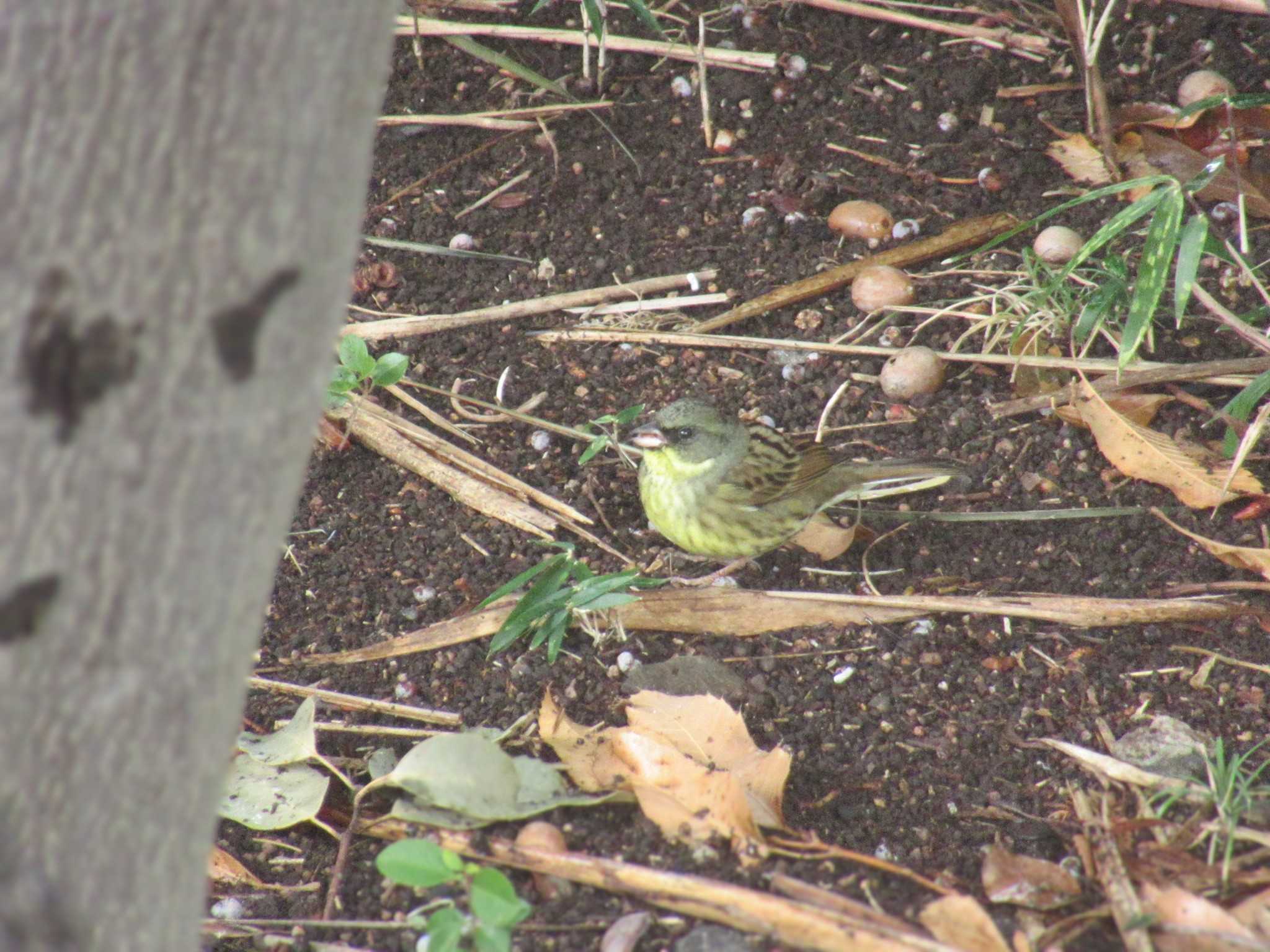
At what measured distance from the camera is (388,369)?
164 inches

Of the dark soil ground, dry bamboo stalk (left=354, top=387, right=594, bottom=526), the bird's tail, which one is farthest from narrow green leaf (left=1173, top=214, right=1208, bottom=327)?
dry bamboo stalk (left=354, top=387, right=594, bottom=526)

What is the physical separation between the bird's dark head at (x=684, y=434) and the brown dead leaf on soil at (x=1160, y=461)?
1.22 metres

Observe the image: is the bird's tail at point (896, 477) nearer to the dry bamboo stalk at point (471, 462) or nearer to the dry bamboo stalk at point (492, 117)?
the dry bamboo stalk at point (471, 462)

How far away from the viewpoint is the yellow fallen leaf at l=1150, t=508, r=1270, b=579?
145 inches

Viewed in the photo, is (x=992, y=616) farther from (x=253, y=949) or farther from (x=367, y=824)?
(x=253, y=949)

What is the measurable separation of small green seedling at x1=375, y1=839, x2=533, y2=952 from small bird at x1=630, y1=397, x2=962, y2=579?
6.47 feet

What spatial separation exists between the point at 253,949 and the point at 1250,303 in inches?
152

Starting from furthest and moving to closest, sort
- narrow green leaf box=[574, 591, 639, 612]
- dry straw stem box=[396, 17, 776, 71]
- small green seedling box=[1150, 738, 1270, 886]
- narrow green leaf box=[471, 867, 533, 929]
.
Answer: dry straw stem box=[396, 17, 776, 71] < narrow green leaf box=[574, 591, 639, 612] < small green seedling box=[1150, 738, 1270, 886] < narrow green leaf box=[471, 867, 533, 929]

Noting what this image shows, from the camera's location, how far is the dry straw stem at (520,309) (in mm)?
4809

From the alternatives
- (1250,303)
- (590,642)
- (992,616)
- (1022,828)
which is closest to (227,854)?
(590,642)

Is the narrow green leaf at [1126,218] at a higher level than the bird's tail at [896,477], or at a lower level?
higher

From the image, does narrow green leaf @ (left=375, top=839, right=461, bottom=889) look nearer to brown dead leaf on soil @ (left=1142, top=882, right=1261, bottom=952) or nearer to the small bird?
brown dead leaf on soil @ (left=1142, top=882, right=1261, bottom=952)

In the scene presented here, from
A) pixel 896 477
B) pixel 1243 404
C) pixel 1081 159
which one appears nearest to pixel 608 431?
pixel 896 477

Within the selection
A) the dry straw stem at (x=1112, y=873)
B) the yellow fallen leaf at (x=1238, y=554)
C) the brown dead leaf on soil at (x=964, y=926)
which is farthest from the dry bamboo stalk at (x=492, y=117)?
the brown dead leaf on soil at (x=964, y=926)
